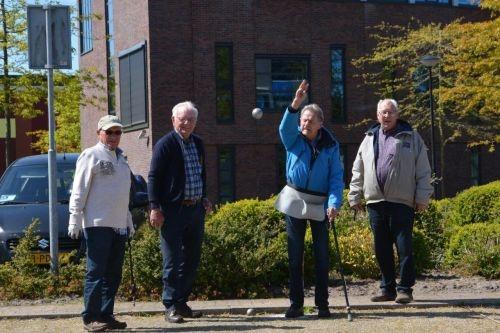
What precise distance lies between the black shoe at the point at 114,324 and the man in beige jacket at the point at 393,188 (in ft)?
8.11

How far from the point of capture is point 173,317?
8094mm

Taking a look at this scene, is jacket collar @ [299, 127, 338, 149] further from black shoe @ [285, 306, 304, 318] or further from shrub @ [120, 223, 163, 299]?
shrub @ [120, 223, 163, 299]

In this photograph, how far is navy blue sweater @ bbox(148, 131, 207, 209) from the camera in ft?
26.5

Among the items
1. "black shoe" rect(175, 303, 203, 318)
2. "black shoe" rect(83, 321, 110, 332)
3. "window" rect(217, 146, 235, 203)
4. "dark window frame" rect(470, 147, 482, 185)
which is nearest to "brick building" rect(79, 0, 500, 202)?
"window" rect(217, 146, 235, 203)

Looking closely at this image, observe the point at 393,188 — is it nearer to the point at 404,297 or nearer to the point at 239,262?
the point at 404,297

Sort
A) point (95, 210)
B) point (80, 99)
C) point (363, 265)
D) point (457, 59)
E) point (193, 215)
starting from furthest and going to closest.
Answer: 1. point (80, 99)
2. point (457, 59)
3. point (363, 265)
4. point (193, 215)
5. point (95, 210)

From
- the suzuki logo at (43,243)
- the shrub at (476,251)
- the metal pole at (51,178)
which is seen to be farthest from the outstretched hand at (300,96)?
the suzuki logo at (43,243)

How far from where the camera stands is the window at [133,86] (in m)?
32.6

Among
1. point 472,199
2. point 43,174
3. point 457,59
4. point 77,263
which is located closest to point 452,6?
point 457,59

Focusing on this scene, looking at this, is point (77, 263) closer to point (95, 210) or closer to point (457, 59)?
point (95, 210)

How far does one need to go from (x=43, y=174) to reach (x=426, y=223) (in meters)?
5.38

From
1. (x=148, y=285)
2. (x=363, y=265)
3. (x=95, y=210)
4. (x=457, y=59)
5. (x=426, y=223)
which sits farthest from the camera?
(x=457, y=59)

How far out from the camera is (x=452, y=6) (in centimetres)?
3538

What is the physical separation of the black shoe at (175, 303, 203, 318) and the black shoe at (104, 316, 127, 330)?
0.56 meters
